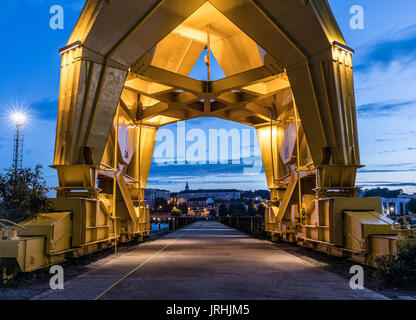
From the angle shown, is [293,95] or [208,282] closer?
[208,282]

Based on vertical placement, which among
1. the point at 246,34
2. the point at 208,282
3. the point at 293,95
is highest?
the point at 246,34

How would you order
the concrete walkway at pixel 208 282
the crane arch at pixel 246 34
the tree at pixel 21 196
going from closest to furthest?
the concrete walkway at pixel 208 282 → the tree at pixel 21 196 → the crane arch at pixel 246 34

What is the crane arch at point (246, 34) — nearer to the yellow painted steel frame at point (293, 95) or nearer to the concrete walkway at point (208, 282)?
the yellow painted steel frame at point (293, 95)

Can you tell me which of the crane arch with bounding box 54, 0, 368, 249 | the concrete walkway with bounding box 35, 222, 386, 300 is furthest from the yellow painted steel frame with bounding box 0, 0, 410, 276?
the concrete walkway with bounding box 35, 222, 386, 300

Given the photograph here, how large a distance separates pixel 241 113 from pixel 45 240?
21.7m

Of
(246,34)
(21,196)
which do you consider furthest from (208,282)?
(246,34)

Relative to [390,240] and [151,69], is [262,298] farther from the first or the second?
[151,69]

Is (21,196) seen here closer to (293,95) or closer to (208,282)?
(208,282)

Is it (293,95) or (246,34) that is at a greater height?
(246,34)

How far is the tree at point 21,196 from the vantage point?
10.6 m

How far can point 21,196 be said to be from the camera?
35.1 ft

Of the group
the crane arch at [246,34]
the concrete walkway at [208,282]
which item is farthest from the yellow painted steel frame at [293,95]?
the concrete walkway at [208,282]
